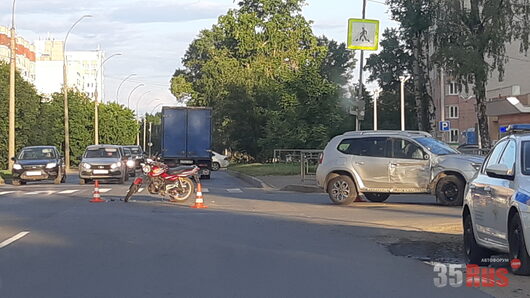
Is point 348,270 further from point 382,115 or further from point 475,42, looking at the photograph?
point 382,115

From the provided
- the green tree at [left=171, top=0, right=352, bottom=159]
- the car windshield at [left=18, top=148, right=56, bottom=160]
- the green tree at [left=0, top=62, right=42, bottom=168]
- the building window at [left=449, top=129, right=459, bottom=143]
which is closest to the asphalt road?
the car windshield at [left=18, top=148, right=56, bottom=160]

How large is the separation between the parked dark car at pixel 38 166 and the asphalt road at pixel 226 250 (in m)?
11.7

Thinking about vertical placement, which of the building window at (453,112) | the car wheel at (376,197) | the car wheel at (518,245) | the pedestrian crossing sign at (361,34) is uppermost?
the pedestrian crossing sign at (361,34)

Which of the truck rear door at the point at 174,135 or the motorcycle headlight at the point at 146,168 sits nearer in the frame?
the motorcycle headlight at the point at 146,168

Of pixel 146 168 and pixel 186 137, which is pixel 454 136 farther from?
pixel 146 168

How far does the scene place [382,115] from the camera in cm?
7794

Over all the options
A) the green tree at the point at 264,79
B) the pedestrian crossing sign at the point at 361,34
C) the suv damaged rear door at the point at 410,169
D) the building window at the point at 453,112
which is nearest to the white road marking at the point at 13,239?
the suv damaged rear door at the point at 410,169

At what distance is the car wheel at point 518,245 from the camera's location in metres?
8.28

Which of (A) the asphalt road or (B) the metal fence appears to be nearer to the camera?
(A) the asphalt road

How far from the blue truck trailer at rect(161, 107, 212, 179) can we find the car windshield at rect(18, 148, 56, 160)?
5.66 metres

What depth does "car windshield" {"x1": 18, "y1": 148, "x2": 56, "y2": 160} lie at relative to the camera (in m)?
31.8

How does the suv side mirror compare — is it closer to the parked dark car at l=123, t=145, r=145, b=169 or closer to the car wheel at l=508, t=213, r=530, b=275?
the car wheel at l=508, t=213, r=530, b=275

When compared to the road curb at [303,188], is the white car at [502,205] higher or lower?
higher

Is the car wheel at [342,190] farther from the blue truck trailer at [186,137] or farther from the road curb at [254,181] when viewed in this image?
the blue truck trailer at [186,137]
